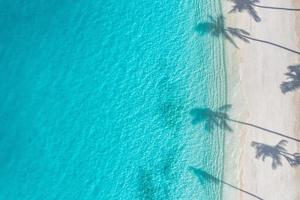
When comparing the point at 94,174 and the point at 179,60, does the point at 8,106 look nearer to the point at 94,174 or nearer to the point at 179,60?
the point at 94,174

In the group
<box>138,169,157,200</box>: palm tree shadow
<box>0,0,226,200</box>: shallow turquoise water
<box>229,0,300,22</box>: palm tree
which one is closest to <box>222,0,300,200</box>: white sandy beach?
<box>229,0,300,22</box>: palm tree

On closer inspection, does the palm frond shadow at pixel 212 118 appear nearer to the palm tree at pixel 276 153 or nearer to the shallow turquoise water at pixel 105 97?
the shallow turquoise water at pixel 105 97

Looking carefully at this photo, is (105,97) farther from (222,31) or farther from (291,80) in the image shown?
(291,80)

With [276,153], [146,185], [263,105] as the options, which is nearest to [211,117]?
[263,105]

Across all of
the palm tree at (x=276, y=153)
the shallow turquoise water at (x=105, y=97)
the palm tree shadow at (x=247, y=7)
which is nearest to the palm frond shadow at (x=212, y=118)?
the shallow turquoise water at (x=105, y=97)

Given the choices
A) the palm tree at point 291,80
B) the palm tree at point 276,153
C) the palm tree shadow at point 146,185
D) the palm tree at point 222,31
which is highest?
the palm tree at point 222,31

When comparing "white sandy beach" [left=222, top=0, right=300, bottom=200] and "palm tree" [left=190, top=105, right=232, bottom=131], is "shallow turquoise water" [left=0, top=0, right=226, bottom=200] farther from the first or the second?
"white sandy beach" [left=222, top=0, right=300, bottom=200]
